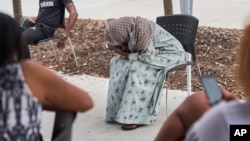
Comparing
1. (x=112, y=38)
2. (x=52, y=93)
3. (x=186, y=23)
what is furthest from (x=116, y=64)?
(x=52, y=93)

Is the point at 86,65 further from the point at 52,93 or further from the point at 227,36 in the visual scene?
the point at 52,93

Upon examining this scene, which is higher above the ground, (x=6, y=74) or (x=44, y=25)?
(x=6, y=74)

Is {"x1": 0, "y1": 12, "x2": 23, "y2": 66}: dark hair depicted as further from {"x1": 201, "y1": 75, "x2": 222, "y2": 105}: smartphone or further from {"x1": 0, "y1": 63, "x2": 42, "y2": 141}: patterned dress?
{"x1": 201, "y1": 75, "x2": 222, "y2": 105}: smartphone

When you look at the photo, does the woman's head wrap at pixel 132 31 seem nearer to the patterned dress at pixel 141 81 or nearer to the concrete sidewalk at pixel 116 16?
the patterned dress at pixel 141 81

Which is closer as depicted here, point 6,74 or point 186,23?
point 6,74

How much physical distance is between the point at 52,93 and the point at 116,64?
2518mm

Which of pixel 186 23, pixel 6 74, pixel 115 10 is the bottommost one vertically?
pixel 115 10

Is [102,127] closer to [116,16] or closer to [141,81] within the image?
[141,81]

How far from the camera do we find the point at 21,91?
2.07 meters

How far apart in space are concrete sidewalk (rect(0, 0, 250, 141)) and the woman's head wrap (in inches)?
27.9

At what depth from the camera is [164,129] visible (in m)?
2.22

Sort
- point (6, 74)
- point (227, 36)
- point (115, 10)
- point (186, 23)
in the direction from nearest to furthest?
1. point (6, 74)
2. point (186, 23)
3. point (227, 36)
4. point (115, 10)

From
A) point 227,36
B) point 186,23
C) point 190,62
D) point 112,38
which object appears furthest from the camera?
point 227,36

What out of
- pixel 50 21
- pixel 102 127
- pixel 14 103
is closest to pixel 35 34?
pixel 50 21
